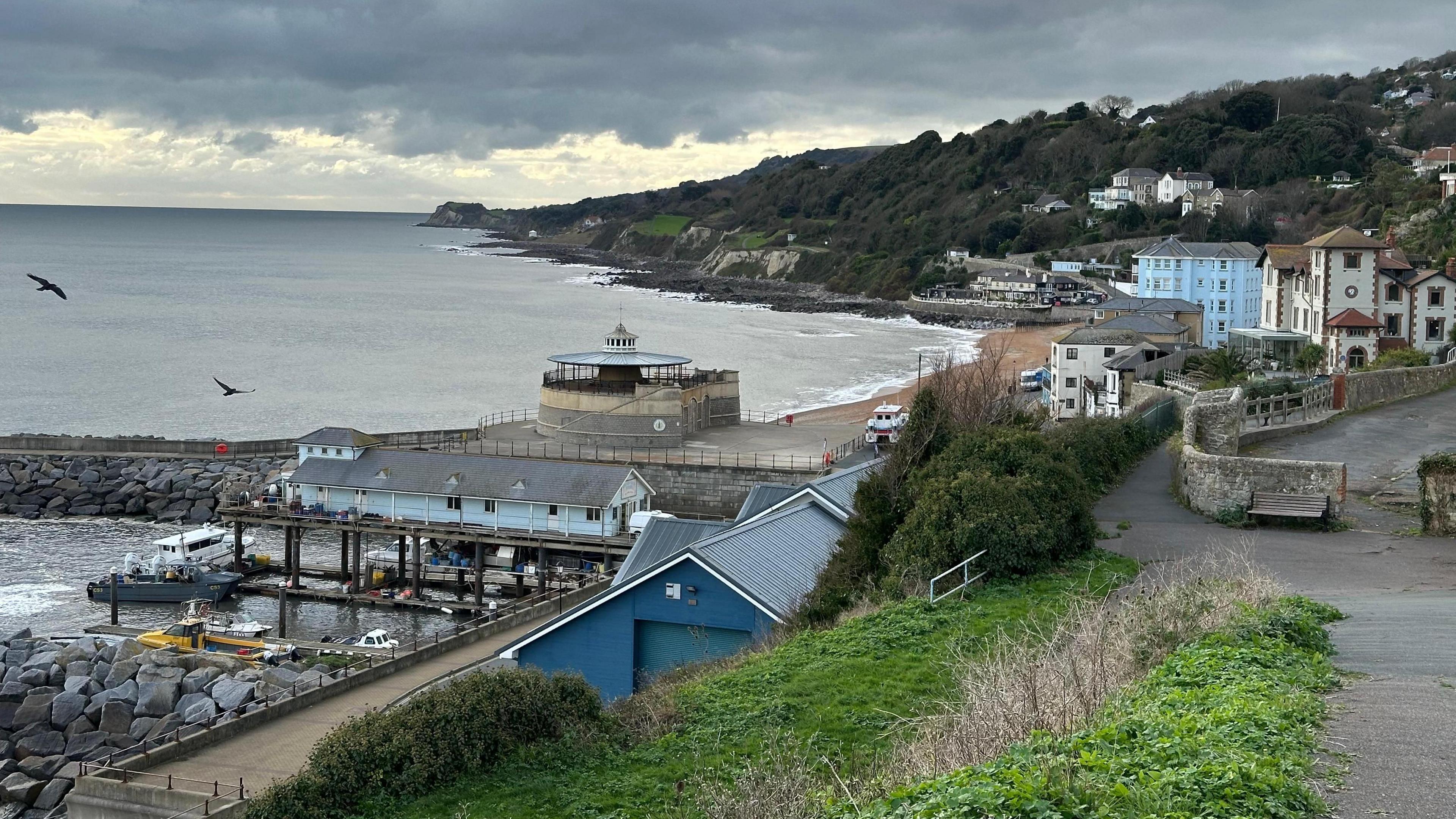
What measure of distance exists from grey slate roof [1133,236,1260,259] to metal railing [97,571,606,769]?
48.2 metres

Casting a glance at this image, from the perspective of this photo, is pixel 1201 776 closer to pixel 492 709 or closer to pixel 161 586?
pixel 492 709

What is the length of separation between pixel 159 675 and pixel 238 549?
47.9 ft

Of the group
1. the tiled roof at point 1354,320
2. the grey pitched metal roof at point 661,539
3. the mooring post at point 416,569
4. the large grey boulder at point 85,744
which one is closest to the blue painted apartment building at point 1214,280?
the tiled roof at point 1354,320

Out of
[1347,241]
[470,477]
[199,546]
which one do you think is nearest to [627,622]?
[470,477]

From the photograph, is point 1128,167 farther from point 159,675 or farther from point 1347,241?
point 159,675

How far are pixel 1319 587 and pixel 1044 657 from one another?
6.99 metres

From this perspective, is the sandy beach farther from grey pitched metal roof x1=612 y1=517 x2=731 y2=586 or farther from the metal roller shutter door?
the metal roller shutter door

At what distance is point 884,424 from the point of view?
4734 cm

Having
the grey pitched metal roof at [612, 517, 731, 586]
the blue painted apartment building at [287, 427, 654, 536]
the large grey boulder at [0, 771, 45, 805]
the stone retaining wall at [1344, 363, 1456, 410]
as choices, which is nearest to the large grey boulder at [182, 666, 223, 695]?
the large grey boulder at [0, 771, 45, 805]

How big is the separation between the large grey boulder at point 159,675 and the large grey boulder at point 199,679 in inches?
4.8

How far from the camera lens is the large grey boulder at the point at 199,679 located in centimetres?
2578

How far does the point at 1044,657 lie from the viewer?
1154 cm

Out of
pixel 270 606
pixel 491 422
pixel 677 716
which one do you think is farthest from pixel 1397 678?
pixel 491 422

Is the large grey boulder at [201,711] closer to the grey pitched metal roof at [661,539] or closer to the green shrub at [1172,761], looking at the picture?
the grey pitched metal roof at [661,539]
